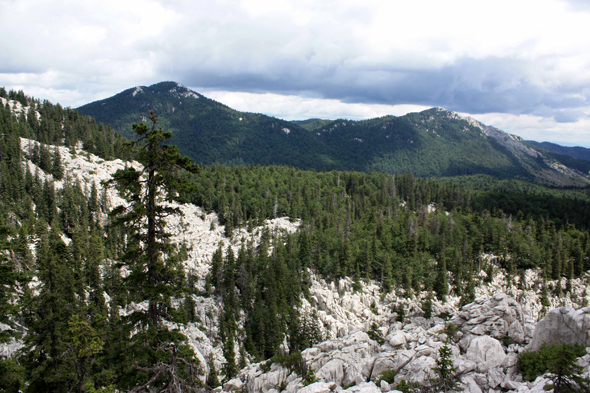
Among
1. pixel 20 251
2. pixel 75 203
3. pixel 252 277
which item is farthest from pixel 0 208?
pixel 252 277

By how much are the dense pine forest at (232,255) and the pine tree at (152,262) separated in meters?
0.18

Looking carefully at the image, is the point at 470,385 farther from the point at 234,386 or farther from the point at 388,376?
the point at 234,386

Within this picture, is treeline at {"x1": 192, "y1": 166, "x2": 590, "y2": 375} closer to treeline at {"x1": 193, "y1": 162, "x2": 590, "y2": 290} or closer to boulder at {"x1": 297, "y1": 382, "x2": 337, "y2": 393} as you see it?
treeline at {"x1": 193, "y1": 162, "x2": 590, "y2": 290}

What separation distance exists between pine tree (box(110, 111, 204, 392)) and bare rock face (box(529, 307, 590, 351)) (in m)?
33.5

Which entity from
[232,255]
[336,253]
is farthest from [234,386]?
[336,253]

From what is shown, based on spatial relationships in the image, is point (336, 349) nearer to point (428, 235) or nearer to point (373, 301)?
point (373, 301)

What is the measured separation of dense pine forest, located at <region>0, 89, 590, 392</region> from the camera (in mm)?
24719

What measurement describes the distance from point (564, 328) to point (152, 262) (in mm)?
37212

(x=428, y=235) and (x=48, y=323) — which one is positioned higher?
(x=48, y=323)

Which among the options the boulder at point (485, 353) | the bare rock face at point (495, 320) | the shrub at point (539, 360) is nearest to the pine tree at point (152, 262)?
the shrub at point (539, 360)

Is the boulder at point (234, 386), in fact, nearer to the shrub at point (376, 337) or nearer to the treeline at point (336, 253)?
the shrub at point (376, 337)

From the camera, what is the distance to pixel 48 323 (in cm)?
2527

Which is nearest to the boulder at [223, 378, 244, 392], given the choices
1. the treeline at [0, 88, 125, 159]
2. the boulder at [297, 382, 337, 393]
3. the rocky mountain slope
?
the rocky mountain slope

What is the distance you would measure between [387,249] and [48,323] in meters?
115
